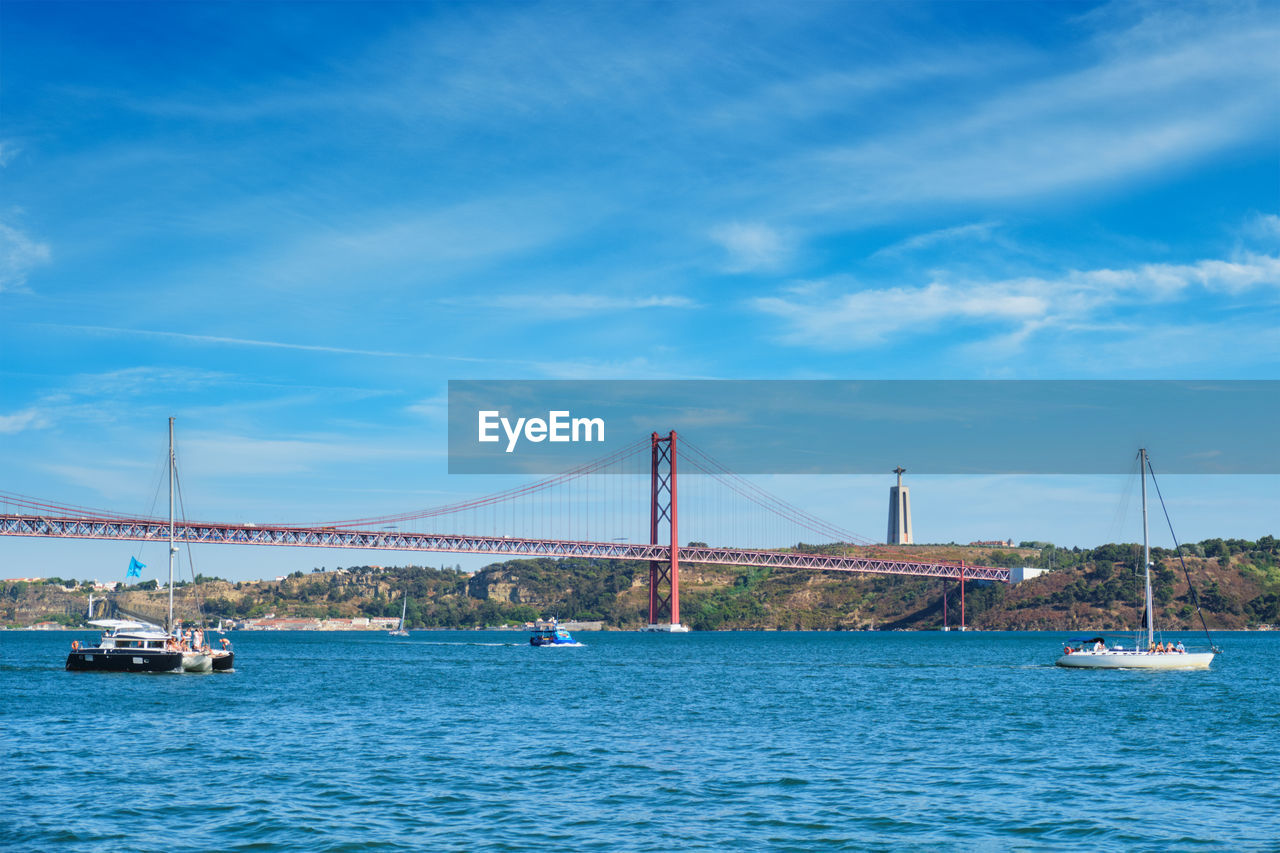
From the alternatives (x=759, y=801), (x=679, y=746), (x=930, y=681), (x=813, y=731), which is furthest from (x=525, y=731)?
(x=930, y=681)

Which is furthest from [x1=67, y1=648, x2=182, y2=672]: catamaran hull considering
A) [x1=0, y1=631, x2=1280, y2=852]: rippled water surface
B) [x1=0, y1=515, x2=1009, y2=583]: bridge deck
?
[x1=0, y1=515, x2=1009, y2=583]: bridge deck

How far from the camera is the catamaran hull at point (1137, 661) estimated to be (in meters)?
68.8

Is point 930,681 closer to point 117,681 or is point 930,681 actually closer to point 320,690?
point 320,690

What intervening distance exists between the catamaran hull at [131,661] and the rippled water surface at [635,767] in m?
3.76

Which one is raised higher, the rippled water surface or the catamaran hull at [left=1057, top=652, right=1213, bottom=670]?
the rippled water surface

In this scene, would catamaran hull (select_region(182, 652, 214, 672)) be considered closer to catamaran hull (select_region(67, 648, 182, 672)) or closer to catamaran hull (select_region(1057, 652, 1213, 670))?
catamaran hull (select_region(67, 648, 182, 672))

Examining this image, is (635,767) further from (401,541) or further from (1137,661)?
(401,541)

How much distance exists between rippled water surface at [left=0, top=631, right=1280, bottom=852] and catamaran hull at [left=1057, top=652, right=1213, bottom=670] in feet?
41.0

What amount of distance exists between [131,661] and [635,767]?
41305 millimetres

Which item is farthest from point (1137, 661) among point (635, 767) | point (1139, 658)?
point (635, 767)

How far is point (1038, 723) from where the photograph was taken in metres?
39.3

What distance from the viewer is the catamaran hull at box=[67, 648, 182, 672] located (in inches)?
2343

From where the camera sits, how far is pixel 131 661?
60625 millimetres

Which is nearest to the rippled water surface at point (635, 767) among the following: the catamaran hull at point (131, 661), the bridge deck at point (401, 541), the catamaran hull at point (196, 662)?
the catamaran hull at point (131, 661)
